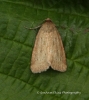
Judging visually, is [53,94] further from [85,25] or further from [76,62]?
[85,25]

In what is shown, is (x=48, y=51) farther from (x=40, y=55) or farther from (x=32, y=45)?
(x=32, y=45)

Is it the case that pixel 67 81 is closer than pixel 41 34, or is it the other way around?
pixel 67 81

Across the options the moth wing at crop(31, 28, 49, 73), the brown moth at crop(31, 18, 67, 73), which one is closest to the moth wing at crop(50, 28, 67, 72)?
the brown moth at crop(31, 18, 67, 73)

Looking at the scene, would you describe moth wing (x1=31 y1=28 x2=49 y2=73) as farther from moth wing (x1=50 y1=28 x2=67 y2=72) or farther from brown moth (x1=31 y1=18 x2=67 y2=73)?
moth wing (x1=50 y1=28 x2=67 y2=72)

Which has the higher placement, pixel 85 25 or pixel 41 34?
pixel 85 25

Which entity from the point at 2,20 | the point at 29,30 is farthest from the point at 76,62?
the point at 2,20


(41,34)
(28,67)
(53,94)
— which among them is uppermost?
(41,34)

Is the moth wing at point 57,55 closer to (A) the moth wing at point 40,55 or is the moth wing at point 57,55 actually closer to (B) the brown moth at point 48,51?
(B) the brown moth at point 48,51
